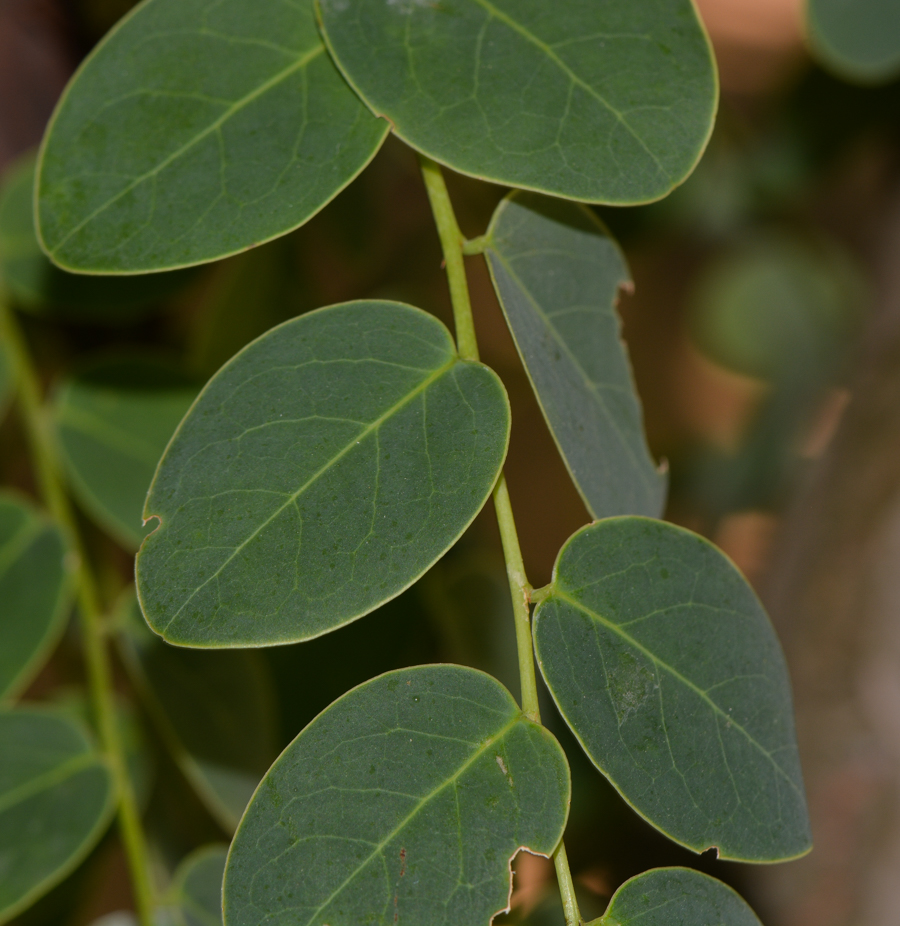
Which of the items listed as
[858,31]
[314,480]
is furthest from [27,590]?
[858,31]

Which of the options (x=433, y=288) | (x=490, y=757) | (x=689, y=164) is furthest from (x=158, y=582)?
(x=433, y=288)

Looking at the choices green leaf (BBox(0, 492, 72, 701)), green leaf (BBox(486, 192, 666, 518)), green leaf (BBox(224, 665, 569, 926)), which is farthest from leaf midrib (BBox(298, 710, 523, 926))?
green leaf (BBox(0, 492, 72, 701))

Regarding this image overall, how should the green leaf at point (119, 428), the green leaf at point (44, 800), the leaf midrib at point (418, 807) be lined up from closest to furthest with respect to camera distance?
1. the leaf midrib at point (418, 807)
2. the green leaf at point (44, 800)
3. the green leaf at point (119, 428)

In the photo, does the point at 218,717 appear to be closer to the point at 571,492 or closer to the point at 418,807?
the point at 418,807

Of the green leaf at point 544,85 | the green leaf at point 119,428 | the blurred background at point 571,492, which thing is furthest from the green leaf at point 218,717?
the green leaf at point 544,85

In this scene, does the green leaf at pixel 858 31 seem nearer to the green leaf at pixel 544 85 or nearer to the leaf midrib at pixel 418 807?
the green leaf at pixel 544 85

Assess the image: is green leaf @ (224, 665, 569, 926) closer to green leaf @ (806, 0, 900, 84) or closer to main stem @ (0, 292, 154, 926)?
main stem @ (0, 292, 154, 926)
